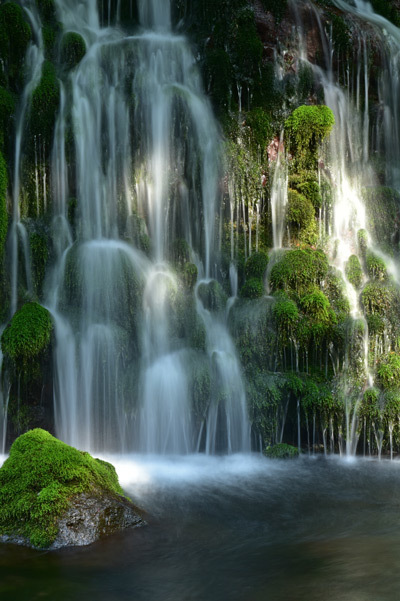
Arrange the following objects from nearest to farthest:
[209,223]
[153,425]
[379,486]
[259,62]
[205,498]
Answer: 1. [205,498]
2. [379,486]
3. [153,425]
4. [209,223]
5. [259,62]

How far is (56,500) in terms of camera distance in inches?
251

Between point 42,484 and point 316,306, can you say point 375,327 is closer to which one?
point 316,306

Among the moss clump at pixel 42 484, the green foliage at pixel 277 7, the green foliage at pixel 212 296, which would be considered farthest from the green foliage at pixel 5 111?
the moss clump at pixel 42 484

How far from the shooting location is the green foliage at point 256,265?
508 inches

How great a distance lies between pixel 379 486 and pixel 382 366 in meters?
3.14

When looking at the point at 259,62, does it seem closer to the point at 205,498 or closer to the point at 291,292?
the point at 291,292

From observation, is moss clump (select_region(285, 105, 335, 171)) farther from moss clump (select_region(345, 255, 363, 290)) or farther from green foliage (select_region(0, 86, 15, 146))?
green foliage (select_region(0, 86, 15, 146))

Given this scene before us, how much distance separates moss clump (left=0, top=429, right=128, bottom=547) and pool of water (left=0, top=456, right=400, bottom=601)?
11.3 inches

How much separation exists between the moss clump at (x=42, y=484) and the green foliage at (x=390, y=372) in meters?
5.85

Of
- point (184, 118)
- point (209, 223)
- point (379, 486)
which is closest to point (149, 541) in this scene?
point (379, 486)

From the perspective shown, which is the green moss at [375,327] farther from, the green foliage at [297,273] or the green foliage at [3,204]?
the green foliage at [3,204]

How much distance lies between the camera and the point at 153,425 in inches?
432

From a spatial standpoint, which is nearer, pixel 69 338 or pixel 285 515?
pixel 285 515

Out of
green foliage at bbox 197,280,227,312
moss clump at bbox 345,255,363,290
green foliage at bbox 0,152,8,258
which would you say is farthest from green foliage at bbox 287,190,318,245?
green foliage at bbox 0,152,8,258
